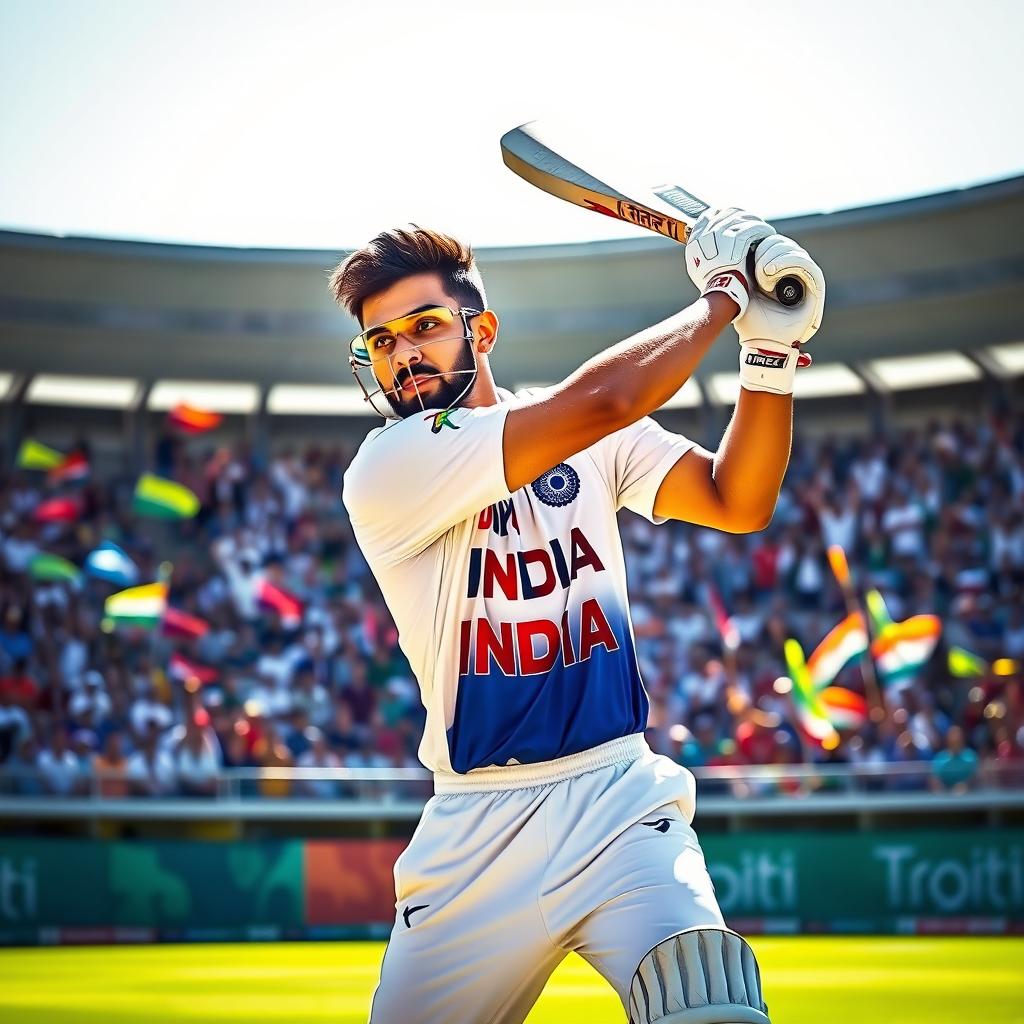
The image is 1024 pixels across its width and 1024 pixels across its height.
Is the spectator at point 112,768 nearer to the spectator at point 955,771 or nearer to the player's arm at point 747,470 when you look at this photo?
the spectator at point 955,771

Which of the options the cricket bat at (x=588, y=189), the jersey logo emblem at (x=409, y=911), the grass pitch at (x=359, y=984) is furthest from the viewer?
the grass pitch at (x=359, y=984)

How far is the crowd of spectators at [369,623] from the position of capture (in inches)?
597

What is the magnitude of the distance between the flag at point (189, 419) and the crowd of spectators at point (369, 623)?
0.32 m

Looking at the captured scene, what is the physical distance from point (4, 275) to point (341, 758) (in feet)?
26.6

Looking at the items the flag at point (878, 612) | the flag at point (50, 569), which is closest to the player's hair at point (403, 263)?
the flag at point (878, 612)

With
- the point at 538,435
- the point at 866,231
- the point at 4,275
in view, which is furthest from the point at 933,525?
the point at 538,435

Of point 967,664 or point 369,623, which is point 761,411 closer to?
point 967,664

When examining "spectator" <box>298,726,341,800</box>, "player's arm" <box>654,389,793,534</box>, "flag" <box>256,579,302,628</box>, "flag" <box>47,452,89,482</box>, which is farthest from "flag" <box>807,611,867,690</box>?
"player's arm" <box>654,389,793,534</box>

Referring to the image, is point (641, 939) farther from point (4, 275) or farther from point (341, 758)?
point (4, 275)

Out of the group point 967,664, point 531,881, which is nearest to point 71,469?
point 967,664

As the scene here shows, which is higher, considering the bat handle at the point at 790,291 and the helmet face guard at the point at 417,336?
the bat handle at the point at 790,291

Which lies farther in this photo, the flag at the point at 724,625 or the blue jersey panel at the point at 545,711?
the flag at the point at 724,625

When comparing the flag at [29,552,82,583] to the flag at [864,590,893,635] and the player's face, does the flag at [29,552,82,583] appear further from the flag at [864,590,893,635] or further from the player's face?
the player's face

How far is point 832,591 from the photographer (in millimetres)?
18094
